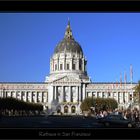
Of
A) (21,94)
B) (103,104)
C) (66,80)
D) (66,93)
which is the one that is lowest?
(103,104)

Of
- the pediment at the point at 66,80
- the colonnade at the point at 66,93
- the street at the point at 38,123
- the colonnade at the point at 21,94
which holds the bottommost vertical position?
the street at the point at 38,123

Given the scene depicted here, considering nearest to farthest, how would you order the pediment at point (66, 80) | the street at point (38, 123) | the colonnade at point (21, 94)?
the street at point (38, 123)
the colonnade at point (21, 94)
the pediment at point (66, 80)

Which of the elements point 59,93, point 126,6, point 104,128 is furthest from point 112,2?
point 59,93

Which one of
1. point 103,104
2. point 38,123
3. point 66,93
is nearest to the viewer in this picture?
point 38,123

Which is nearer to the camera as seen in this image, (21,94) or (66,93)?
(21,94)

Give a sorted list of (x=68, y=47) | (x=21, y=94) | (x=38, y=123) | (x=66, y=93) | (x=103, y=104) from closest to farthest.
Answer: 1. (x=38, y=123)
2. (x=21, y=94)
3. (x=103, y=104)
4. (x=66, y=93)
5. (x=68, y=47)

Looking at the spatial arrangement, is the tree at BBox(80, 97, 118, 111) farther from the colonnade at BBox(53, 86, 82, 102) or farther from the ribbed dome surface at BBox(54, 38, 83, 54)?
the colonnade at BBox(53, 86, 82, 102)

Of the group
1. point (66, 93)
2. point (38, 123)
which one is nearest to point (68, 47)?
point (66, 93)

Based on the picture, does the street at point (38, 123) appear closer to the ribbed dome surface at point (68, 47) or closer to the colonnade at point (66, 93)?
the ribbed dome surface at point (68, 47)

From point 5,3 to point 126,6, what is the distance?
1072mm

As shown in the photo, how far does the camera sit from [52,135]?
3809mm

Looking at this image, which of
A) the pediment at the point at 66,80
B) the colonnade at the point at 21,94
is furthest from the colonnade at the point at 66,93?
the colonnade at the point at 21,94

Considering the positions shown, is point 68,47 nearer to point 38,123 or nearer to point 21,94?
point 21,94

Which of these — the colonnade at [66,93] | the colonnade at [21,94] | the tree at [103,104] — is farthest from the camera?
the colonnade at [66,93]
